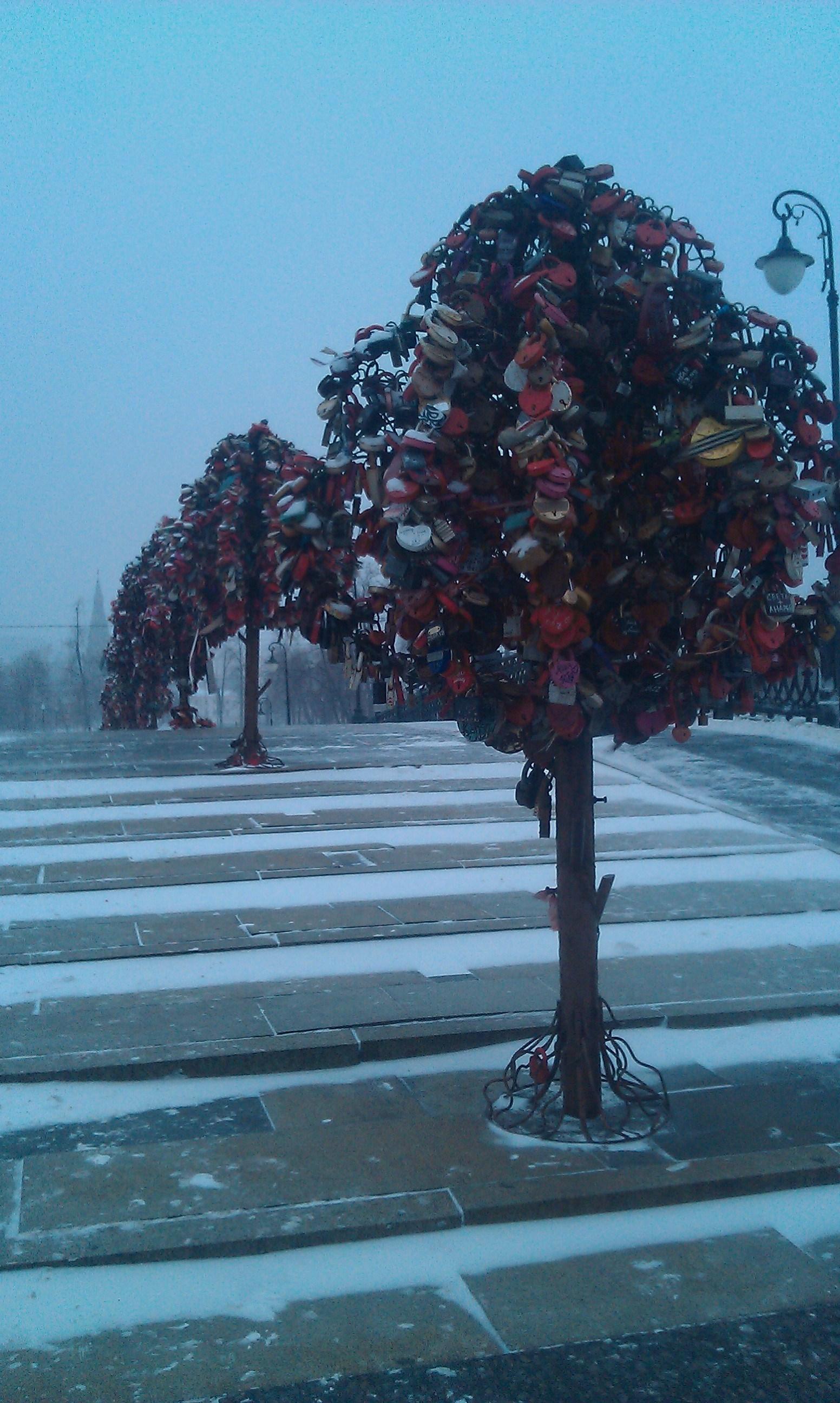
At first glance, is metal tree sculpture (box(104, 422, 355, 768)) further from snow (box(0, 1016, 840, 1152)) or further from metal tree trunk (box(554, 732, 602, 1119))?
snow (box(0, 1016, 840, 1152))

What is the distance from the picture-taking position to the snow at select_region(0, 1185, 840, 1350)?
374cm

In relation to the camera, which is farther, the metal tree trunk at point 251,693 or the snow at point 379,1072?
the metal tree trunk at point 251,693

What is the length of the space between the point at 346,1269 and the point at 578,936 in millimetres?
1622

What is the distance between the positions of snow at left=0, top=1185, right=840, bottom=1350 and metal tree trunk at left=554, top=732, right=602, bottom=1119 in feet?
A: 2.25

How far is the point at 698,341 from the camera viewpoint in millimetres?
4590

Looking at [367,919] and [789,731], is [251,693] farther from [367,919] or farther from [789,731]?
[789,731]

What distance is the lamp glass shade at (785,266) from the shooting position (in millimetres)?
13875

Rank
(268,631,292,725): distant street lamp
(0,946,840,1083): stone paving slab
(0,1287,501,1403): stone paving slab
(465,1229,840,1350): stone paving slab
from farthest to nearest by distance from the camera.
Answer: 1. (268,631,292,725): distant street lamp
2. (0,946,840,1083): stone paving slab
3. (465,1229,840,1350): stone paving slab
4. (0,1287,501,1403): stone paving slab

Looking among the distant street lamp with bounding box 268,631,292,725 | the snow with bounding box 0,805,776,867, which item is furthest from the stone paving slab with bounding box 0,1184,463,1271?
the snow with bounding box 0,805,776,867

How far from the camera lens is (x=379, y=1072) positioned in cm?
579

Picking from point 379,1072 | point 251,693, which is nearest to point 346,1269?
point 379,1072

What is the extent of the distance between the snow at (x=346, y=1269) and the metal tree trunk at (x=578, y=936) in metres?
0.69

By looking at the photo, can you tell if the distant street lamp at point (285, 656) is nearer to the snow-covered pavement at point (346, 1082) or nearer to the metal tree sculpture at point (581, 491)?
the snow-covered pavement at point (346, 1082)

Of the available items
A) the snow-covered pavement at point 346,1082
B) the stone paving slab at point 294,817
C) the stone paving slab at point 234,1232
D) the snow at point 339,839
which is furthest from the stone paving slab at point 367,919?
the stone paving slab at point 234,1232
